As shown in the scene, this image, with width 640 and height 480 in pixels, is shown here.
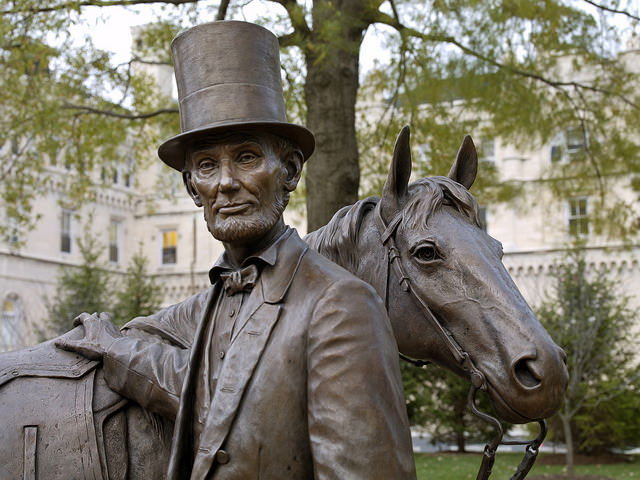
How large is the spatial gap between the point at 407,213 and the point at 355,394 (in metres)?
0.77

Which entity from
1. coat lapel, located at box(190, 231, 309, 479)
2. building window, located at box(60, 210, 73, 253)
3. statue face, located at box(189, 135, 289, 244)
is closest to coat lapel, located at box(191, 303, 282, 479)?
coat lapel, located at box(190, 231, 309, 479)

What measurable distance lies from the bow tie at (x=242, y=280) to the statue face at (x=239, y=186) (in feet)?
0.27

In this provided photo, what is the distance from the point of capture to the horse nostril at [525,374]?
207cm

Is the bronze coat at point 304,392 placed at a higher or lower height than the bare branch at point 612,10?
lower

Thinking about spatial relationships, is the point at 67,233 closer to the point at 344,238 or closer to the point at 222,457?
the point at 344,238

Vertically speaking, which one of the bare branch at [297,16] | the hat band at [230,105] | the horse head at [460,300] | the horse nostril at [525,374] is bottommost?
the horse nostril at [525,374]

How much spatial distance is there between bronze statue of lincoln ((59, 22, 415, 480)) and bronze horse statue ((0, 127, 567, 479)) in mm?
107

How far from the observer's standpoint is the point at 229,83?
2.09 meters

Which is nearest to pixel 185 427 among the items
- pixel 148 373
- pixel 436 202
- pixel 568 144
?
pixel 148 373

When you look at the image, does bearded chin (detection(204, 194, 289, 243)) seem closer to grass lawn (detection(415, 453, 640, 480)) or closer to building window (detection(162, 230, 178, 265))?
grass lawn (detection(415, 453, 640, 480))

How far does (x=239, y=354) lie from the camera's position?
1929 mm

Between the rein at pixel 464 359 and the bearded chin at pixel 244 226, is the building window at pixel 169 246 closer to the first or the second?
the rein at pixel 464 359

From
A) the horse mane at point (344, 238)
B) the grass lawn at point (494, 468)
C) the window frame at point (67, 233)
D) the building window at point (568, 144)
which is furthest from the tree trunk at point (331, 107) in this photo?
the window frame at point (67, 233)

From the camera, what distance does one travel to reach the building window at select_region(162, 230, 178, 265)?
33.3 metres
